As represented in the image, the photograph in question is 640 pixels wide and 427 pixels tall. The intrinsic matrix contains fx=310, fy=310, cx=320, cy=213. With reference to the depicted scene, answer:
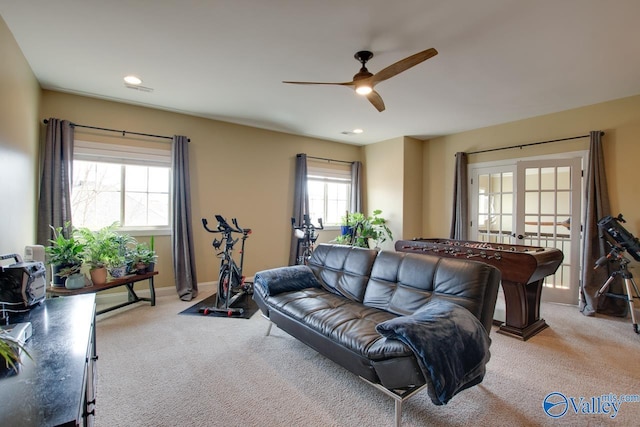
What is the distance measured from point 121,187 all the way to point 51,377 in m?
3.62

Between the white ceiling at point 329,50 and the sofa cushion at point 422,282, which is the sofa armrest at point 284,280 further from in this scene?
the white ceiling at point 329,50

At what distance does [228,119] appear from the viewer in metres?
4.70

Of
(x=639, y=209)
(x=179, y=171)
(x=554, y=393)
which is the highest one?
(x=179, y=171)

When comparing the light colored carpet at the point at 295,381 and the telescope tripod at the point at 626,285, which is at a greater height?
the telescope tripod at the point at 626,285

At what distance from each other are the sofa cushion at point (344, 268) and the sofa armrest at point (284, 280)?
15 centimetres

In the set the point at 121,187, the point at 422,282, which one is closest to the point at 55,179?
the point at 121,187

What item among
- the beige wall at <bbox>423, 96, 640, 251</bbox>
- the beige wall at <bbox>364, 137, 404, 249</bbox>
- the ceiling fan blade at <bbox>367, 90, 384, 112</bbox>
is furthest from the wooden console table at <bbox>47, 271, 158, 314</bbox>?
the beige wall at <bbox>423, 96, 640, 251</bbox>

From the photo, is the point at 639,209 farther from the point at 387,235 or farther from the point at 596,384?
the point at 387,235

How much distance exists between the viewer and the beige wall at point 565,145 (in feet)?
12.2

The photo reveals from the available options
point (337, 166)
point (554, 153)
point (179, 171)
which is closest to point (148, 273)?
point (179, 171)

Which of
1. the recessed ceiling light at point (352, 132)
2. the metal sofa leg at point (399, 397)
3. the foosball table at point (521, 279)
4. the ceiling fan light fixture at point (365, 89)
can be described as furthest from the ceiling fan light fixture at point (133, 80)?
the foosball table at point (521, 279)

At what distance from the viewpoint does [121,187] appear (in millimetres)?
4133

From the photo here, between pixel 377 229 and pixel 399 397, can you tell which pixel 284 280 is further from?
pixel 377 229

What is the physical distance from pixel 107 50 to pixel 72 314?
2.26 metres
